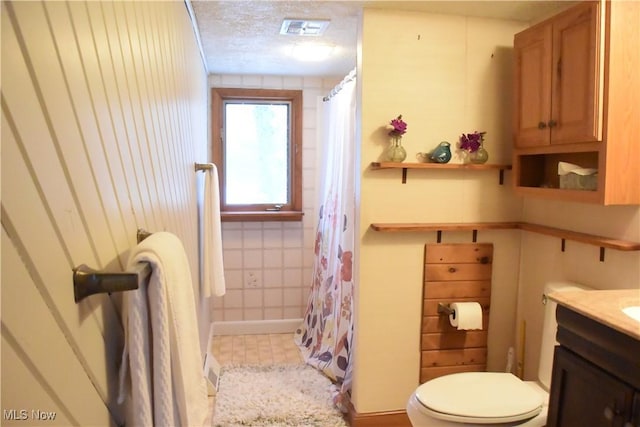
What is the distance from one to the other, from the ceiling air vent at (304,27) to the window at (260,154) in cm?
113

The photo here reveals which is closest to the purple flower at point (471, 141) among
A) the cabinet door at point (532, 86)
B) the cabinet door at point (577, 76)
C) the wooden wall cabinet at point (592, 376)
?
the cabinet door at point (532, 86)

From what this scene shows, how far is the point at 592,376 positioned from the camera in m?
1.40

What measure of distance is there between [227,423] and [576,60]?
2357 mm

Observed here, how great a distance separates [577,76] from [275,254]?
257 cm

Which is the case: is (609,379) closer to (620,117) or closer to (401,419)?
(620,117)

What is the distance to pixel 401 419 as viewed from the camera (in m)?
2.44

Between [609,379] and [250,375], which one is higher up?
[609,379]

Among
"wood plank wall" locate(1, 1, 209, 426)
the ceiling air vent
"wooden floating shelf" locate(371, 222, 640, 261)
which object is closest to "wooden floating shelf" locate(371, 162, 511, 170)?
"wooden floating shelf" locate(371, 222, 640, 261)

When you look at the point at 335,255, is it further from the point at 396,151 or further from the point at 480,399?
the point at 480,399

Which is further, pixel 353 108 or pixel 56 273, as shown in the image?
pixel 353 108

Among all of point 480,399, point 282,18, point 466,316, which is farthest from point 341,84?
point 480,399

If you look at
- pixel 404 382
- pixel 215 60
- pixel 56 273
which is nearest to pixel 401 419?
pixel 404 382

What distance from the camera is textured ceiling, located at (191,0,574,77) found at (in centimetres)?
220

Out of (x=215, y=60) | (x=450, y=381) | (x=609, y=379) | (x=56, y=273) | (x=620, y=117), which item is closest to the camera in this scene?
(x=56, y=273)
